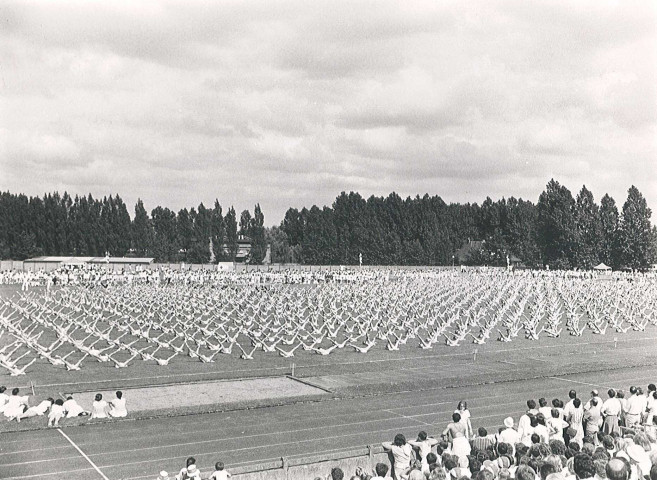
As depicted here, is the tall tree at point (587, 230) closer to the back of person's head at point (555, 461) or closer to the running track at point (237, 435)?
the running track at point (237, 435)

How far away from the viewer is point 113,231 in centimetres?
10800

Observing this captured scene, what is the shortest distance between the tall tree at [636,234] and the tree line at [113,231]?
59.4 metres

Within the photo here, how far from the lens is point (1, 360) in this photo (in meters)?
24.5

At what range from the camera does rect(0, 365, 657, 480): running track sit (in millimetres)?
14516

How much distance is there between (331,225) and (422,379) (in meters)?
98.4

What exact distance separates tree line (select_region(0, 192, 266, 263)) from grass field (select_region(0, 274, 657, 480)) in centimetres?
8022

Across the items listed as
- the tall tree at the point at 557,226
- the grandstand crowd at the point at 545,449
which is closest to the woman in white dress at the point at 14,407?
the grandstand crowd at the point at 545,449

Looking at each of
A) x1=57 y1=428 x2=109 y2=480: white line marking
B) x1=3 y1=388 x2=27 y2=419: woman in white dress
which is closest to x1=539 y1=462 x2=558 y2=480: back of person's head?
x1=57 y1=428 x2=109 y2=480: white line marking

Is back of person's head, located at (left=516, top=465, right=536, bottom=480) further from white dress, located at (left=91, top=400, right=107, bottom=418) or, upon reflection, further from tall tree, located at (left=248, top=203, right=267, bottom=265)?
tall tree, located at (left=248, top=203, right=267, bottom=265)

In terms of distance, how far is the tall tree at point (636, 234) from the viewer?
103438mm

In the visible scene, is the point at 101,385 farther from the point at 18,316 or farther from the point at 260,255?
the point at 260,255

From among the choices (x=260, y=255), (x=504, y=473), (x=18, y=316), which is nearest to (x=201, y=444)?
(x=504, y=473)

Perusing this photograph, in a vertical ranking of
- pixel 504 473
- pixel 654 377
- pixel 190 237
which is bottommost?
pixel 654 377

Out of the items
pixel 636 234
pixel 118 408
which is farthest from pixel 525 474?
pixel 636 234
